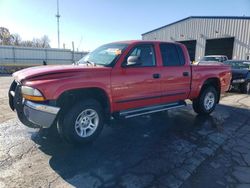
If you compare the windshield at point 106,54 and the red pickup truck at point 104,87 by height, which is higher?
the windshield at point 106,54

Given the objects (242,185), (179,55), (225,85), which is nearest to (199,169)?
(242,185)

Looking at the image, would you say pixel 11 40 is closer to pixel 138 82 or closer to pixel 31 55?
pixel 31 55

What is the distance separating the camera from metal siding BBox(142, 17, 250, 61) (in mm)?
21703

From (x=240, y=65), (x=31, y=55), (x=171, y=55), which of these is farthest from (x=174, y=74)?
(x=31, y=55)

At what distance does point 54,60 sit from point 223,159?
25731 mm

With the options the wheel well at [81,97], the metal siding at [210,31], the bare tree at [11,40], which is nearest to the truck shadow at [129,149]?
the wheel well at [81,97]

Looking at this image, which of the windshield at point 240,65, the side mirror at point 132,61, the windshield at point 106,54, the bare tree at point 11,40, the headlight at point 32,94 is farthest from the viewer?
the bare tree at point 11,40

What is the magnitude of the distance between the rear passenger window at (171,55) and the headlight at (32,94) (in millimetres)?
2953

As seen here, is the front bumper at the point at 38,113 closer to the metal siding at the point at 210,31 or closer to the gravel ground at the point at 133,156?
the gravel ground at the point at 133,156

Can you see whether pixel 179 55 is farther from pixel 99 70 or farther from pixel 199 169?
pixel 199 169

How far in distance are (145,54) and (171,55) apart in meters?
0.88

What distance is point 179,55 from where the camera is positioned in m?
5.75

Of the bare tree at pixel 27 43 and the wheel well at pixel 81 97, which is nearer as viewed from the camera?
the wheel well at pixel 81 97

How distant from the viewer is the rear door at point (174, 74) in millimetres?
5289
